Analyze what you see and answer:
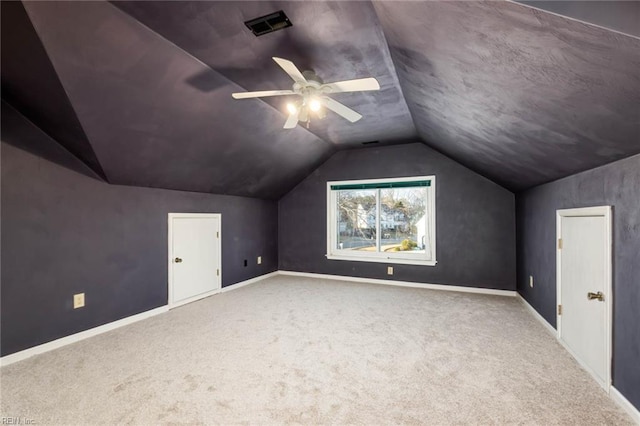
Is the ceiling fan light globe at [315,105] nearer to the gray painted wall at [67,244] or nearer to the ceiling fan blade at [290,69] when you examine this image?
the ceiling fan blade at [290,69]

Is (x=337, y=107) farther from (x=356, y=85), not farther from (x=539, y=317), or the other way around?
(x=539, y=317)

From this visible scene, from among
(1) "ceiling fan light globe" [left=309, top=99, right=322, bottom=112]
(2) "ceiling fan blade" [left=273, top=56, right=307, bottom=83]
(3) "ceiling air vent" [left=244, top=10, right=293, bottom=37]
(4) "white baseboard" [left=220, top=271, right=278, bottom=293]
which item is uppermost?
(3) "ceiling air vent" [left=244, top=10, right=293, bottom=37]

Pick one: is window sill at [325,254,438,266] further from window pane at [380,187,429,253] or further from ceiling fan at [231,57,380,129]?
ceiling fan at [231,57,380,129]

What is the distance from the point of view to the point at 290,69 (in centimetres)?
209

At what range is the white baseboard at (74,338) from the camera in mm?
2568

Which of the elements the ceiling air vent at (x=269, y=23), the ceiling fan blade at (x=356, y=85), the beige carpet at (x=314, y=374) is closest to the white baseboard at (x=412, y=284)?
the beige carpet at (x=314, y=374)

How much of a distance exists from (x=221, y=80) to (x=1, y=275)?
8.03ft

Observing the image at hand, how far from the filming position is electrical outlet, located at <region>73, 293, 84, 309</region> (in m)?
3.00

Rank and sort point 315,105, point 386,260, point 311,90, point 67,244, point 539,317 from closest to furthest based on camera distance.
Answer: point 311,90 → point 315,105 → point 67,244 → point 539,317 → point 386,260

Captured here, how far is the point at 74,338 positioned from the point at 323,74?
3.47 metres

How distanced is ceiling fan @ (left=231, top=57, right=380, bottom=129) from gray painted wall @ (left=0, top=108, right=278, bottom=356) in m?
1.95

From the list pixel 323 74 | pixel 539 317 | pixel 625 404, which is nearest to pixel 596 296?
pixel 625 404

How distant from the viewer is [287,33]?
2.09 m

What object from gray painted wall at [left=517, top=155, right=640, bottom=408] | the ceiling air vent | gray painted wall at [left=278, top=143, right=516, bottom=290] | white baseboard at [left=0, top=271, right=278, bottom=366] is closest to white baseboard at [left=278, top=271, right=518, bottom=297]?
gray painted wall at [left=278, top=143, right=516, bottom=290]
